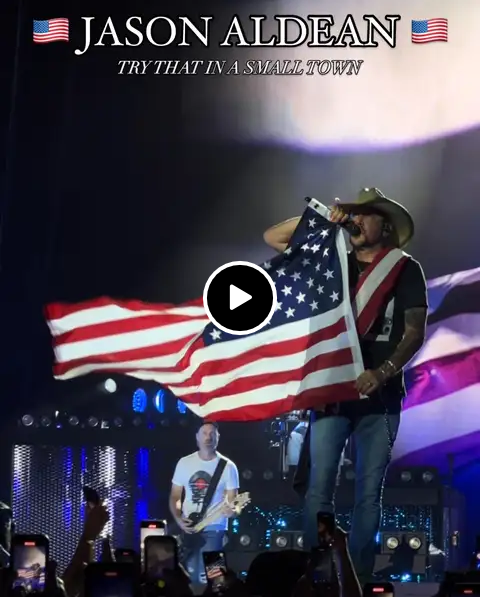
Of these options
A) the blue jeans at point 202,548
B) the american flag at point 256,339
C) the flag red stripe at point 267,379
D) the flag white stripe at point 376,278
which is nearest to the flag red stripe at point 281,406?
the american flag at point 256,339

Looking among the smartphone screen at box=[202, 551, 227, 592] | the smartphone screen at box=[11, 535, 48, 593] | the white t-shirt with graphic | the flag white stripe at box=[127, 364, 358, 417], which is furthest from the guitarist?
the smartphone screen at box=[202, 551, 227, 592]

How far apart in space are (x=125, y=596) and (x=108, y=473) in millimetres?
4937

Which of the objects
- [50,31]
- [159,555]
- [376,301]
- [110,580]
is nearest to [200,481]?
[376,301]

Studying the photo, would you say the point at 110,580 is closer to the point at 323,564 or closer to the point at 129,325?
the point at 323,564

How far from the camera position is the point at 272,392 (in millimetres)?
11406

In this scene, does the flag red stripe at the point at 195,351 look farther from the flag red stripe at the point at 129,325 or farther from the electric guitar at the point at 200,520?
the electric guitar at the point at 200,520

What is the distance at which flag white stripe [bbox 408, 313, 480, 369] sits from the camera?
37.1 ft

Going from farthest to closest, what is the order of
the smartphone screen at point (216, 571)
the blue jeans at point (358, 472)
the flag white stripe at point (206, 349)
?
the flag white stripe at point (206, 349), the blue jeans at point (358, 472), the smartphone screen at point (216, 571)

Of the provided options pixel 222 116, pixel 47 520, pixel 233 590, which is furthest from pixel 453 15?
pixel 233 590

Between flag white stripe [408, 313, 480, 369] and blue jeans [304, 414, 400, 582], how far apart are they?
49 cm

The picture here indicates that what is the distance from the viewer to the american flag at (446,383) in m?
11.2

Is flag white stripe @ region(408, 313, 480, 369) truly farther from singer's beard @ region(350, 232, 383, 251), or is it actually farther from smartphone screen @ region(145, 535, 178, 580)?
smartphone screen @ region(145, 535, 178, 580)

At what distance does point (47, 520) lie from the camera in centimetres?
1150

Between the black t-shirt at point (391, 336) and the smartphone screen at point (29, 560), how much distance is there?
398 cm
